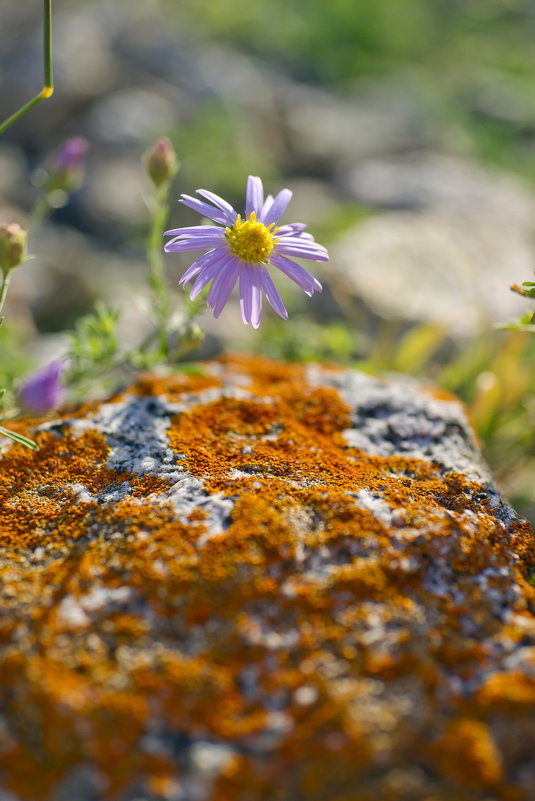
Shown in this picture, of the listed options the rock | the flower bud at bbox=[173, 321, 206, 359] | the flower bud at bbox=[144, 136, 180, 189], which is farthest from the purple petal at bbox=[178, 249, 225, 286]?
the rock

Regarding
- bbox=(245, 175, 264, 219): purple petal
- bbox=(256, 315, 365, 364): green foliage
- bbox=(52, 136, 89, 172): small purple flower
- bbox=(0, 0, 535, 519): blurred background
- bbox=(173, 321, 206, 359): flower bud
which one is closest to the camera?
bbox=(245, 175, 264, 219): purple petal

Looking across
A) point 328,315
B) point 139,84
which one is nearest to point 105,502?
point 328,315

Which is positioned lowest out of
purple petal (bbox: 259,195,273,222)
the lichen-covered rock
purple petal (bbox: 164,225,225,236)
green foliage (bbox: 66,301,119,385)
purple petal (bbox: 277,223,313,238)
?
green foliage (bbox: 66,301,119,385)

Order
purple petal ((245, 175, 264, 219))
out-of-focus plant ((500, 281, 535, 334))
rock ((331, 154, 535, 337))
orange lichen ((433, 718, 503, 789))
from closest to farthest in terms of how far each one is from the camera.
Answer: orange lichen ((433, 718, 503, 789)), out-of-focus plant ((500, 281, 535, 334)), purple petal ((245, 175, 264, 219)), rock ((331, 154, 535, 337))

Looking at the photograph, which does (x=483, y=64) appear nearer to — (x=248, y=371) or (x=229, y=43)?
(x=229, y=43)

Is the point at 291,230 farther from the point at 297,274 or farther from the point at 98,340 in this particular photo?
the point at 98,340

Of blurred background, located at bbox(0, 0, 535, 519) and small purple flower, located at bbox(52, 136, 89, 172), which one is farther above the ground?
small purple flower, located at bbox(52, 136, 89, 172)

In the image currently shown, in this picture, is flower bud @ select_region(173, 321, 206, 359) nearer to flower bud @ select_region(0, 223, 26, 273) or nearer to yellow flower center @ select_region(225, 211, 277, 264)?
yellow flower center @ select_region(225, 211, 277, 264)
